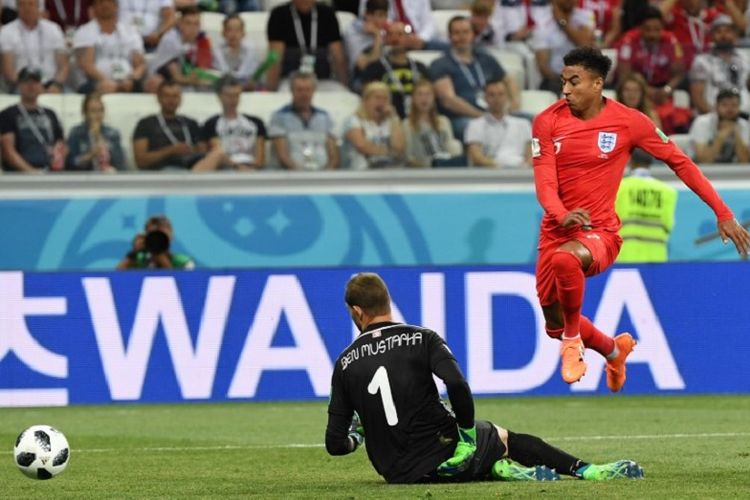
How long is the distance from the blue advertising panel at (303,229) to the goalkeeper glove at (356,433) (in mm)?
8412

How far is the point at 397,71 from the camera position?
1656 centimetres

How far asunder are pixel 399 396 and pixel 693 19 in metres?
11.4

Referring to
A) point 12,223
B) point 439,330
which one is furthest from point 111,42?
point 439,330

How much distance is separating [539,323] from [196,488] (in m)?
6.49

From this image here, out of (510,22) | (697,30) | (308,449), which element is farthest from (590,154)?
(697,30)

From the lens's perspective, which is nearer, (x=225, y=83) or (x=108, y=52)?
(x=225, y=83)

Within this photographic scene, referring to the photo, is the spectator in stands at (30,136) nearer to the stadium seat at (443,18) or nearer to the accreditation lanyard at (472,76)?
the accreditation lanyard at (472,76)

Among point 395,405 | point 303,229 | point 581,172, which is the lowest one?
point 303,229

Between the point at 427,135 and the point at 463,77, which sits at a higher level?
the point at 463,77

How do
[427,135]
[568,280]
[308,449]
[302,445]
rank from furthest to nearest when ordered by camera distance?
[427,135] → [302,445] → [308,449] → [568,280]

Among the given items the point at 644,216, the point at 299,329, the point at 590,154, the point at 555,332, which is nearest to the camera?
the point at 590,154

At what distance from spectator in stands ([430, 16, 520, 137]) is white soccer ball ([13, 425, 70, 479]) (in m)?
9.09

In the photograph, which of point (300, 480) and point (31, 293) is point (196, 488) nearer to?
point (300, 480)

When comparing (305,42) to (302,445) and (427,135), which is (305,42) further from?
(302,445)
